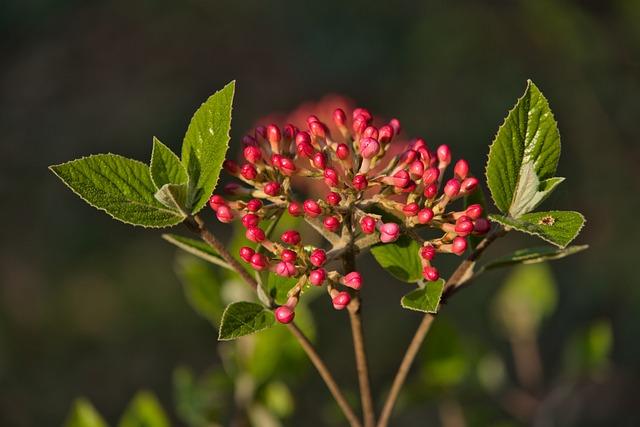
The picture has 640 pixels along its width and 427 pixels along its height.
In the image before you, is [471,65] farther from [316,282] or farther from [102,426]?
[316,282]

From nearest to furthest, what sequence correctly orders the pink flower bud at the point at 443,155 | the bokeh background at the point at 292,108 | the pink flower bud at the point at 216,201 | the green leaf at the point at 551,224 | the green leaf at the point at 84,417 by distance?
the green leaf at the point at 551,224 → the pink flower bud at the point at 216,201 → the pink flower bud at the point at 443,155 → the green leaf at the point at 84,417 → the bokeh background at the point at 292,108

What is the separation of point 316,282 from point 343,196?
12 cm

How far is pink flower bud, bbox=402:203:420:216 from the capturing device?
3.15 ft

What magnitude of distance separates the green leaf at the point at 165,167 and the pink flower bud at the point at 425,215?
0.29m

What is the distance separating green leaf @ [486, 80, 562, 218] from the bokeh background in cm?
69

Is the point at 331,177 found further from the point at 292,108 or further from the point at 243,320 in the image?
the point at 292,108

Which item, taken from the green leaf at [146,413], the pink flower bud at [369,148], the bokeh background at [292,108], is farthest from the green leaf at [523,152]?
the green leaf at [146,413]

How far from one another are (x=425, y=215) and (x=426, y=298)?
0.33 ft

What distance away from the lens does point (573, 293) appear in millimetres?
4504

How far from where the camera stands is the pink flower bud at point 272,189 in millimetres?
996

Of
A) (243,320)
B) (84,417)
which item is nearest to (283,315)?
(243,320)

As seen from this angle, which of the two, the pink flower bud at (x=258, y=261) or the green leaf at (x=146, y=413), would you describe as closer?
the pink flower bud at (x=258, y=261)

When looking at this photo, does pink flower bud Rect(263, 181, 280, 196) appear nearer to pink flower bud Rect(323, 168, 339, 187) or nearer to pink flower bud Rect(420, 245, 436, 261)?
pink flower bud Rect(323, 168, 339, 187)

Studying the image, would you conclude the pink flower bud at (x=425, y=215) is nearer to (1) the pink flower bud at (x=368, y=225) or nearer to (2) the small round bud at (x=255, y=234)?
(1) the pink flower bud at (x=368, y=225)
